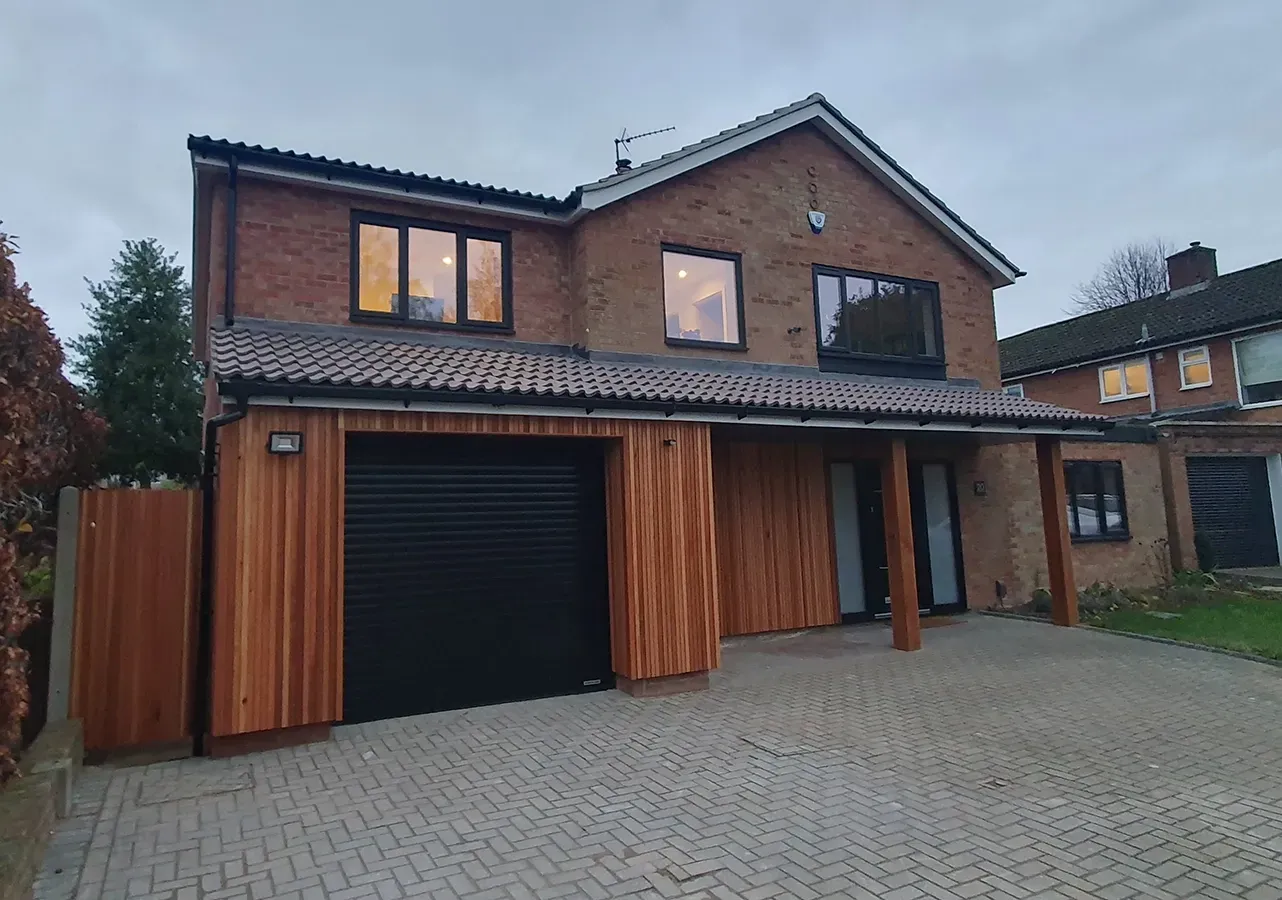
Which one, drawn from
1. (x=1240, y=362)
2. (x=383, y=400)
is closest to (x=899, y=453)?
(x=383, y=400)

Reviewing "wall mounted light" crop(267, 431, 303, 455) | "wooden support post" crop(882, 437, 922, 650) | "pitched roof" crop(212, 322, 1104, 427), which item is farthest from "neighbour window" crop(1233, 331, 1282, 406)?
"wall mounted light" crop(267, 431, 303, 455)

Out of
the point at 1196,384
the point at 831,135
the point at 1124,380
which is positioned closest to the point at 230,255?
the point at 831,135

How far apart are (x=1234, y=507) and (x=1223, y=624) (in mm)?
7460

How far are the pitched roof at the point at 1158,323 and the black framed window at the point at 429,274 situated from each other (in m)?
19.9

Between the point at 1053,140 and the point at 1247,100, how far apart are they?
250 inches

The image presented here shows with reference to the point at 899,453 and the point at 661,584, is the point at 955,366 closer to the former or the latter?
the point at 899,453

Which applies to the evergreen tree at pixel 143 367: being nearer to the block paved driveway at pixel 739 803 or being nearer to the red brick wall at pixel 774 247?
the red brick wall at pixel 774 247

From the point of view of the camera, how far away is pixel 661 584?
756 cm

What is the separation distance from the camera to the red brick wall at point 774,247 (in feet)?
33.8

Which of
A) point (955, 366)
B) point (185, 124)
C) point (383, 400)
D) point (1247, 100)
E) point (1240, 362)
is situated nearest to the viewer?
point (383, 400)

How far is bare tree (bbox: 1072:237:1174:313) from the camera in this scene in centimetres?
4325

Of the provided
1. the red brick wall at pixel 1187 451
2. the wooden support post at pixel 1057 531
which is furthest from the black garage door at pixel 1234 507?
the wooden support post at pixel 1057 531

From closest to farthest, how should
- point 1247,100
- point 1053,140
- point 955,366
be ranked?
point 955,366
point 1247,100
point 1053,140

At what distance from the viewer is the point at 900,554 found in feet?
31.6
